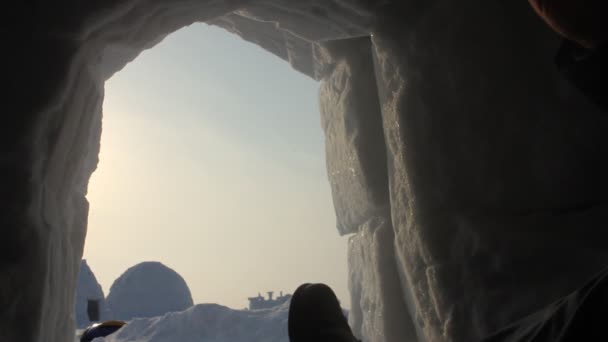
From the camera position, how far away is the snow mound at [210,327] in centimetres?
1245

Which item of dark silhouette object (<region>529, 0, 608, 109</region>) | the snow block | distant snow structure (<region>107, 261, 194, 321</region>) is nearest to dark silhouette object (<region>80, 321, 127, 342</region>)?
the snow block

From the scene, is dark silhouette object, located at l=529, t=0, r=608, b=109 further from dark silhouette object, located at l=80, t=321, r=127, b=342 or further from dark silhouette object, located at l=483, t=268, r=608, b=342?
dark silhouette object, located at l=80, t=321, r=127, b=342

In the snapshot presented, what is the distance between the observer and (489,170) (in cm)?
286

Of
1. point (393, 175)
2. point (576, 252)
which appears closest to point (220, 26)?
point (393, 175)

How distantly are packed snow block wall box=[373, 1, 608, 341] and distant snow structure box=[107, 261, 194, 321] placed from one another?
1907cm

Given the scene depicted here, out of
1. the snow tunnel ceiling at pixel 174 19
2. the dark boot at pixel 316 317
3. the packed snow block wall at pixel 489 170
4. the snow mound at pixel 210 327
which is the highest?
the snow tunnel ceiling at pixel 174 19

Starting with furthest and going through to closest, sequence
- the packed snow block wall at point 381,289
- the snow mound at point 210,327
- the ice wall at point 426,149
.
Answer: the snow mound at point 210,327
the packed snow block wall at point 381,289
the ice wall at point 426,149

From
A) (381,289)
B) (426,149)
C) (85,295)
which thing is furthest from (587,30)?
(85,295)

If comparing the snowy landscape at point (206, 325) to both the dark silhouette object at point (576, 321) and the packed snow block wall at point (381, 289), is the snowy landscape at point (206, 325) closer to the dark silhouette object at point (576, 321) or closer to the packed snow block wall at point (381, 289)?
the packed snow block wall at point (381, 289)

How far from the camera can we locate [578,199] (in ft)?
8.68

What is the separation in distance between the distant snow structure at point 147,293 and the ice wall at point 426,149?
18.1 m

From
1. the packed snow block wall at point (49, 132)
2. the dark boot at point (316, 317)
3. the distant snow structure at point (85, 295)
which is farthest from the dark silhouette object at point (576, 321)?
the distant snow structure at point (85, 295)

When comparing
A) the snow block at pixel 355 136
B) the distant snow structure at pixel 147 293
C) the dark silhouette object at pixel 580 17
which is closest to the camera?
the dark silhouette object at pixel 580 17

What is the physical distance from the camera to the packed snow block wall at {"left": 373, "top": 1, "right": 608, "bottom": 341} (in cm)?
258
